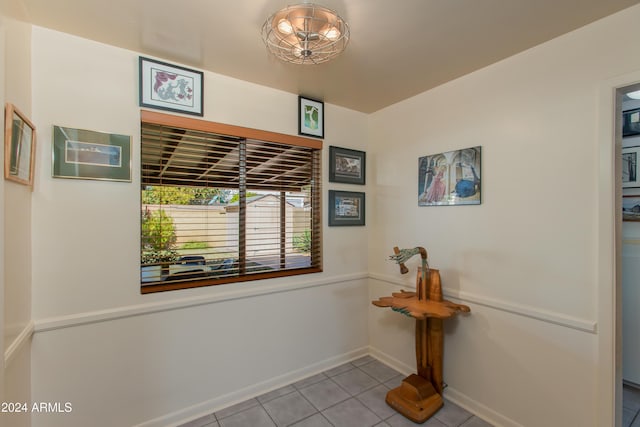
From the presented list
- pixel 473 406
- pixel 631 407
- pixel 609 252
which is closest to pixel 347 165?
pixel 609 252

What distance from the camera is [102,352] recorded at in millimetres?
1719

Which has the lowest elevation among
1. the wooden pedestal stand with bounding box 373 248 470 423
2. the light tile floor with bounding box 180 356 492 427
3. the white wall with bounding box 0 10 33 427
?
the light tile floor with bounding box 180 356 492 427

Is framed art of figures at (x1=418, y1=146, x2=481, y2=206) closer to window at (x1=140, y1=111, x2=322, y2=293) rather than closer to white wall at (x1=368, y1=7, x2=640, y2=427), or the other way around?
white wall at (x1=368, y1=7, x2=640, y2=427)

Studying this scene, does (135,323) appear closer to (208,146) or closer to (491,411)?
(208,146)

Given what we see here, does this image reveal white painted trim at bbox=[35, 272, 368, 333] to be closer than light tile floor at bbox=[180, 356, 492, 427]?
Yes

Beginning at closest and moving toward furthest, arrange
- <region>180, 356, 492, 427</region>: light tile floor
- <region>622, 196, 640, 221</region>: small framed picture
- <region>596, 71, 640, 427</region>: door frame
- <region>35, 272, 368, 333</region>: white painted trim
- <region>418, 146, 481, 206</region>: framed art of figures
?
<region>596, 71, 640, 427</region>: door frame < <region>35, 272, 368, 333</region>: white painted trim < <region>180, 356, 492, 427</region>: light tile floor < <region>418, 146, 481, 206</region>: framed art of figures < <region>622, 196, 640, 221</region>: small framed picture

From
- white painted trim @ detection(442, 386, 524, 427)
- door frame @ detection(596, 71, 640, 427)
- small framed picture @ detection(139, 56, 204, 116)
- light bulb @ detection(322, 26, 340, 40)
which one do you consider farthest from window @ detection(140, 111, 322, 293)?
door frame @ detection(596, 71, 640, 427)

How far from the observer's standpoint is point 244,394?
2.19m

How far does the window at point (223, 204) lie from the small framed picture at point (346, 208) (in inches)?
5.9

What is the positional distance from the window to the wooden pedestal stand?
0.90 meters

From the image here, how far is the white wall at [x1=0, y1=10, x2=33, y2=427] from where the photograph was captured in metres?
1.16

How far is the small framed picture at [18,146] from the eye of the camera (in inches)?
47.8

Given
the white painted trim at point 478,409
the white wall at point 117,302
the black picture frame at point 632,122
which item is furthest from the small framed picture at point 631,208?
the white wall at point 117,302

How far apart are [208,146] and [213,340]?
4.75 ft
